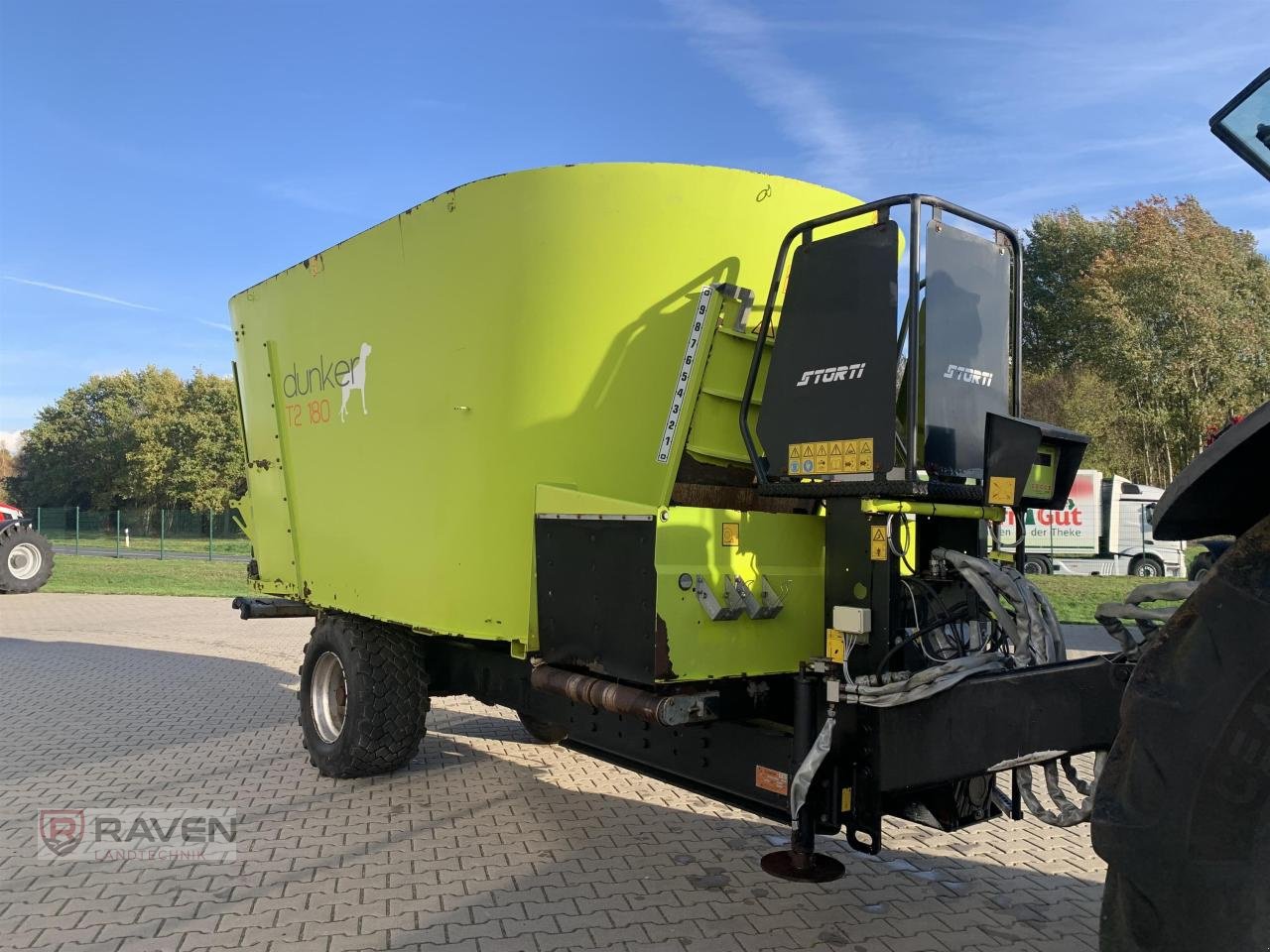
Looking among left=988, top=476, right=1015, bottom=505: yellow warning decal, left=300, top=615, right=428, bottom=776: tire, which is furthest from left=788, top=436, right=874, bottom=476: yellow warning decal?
left=300, top=615, right=428, bottom=776: tire

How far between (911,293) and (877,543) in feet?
2.92

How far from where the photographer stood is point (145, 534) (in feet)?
113

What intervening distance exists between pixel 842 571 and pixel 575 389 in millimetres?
1392

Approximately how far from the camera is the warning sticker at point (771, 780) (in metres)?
3.33

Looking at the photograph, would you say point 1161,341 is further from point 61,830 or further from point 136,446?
point 136,446

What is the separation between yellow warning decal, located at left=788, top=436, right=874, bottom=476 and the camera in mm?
3184

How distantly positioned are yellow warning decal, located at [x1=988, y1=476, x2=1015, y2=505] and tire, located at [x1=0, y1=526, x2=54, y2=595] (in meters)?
19.5

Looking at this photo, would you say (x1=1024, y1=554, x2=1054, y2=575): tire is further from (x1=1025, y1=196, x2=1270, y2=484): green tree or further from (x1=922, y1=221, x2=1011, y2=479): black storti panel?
(x1=922, y1=221, x2=1011, y2=479): black storti panel

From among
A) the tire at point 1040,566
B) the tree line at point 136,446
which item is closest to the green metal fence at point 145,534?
the tree line at point 136,446

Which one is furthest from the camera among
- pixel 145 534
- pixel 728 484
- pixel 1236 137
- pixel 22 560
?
pixel 145 534

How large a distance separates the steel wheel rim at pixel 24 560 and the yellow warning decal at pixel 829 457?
1907cm

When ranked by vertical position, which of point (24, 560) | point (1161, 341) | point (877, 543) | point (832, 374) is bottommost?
point (24, 560)

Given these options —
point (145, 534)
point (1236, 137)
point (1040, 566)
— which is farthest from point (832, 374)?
point (145, 534)

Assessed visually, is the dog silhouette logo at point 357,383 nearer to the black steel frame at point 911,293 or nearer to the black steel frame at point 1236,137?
the black steel frame at point 911,293
